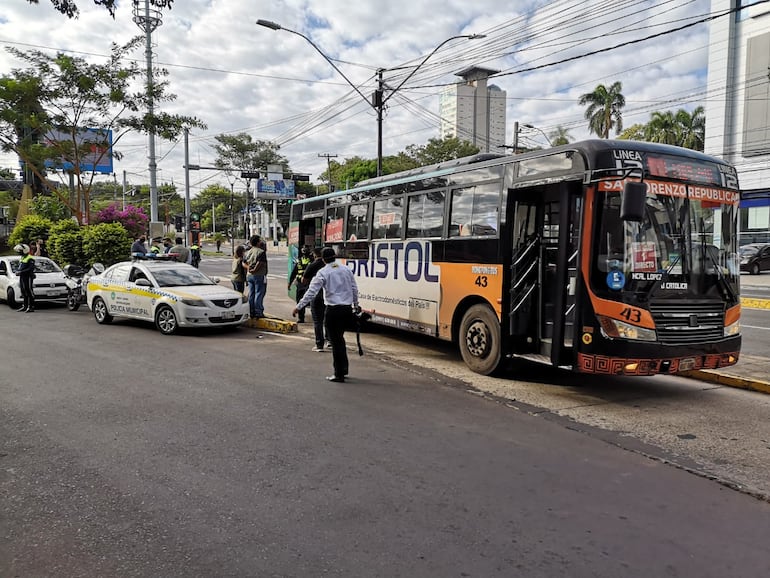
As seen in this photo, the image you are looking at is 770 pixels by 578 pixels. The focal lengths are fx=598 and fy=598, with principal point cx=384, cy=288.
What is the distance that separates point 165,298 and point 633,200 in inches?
337

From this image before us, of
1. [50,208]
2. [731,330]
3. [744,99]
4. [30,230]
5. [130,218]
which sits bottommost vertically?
[731,330]

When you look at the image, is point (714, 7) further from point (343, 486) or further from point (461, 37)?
point (343, 486)

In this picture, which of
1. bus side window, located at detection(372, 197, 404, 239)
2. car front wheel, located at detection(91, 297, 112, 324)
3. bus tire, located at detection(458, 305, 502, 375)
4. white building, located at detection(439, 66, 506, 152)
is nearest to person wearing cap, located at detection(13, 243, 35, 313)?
car front wheel, located at detection(91, 297, 112, 324)

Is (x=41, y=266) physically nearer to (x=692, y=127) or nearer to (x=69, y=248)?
(x=69, y=248)

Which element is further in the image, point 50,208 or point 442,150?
point 442,150

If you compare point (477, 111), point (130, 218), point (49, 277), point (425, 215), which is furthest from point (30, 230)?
point (477, 111)

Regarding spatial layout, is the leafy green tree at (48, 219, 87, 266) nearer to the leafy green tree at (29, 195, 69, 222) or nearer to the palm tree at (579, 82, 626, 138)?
the leafy green tree at (29, 195, 69, 222)

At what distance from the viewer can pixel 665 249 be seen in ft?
21.5

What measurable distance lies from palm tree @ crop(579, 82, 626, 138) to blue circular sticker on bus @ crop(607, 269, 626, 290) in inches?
1517

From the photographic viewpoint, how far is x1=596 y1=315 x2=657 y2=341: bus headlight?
6395 mm

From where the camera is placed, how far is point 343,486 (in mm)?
4289

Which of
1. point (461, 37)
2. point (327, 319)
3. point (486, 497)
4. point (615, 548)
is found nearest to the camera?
point (615, 548)

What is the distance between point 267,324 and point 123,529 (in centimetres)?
855

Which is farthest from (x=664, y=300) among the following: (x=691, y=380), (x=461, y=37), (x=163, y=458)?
(x=461, y=37)
